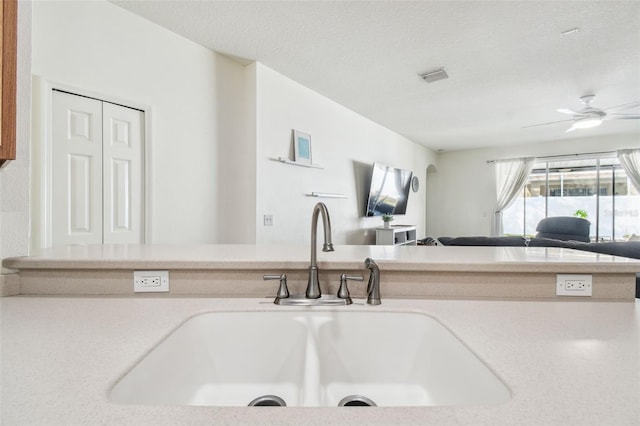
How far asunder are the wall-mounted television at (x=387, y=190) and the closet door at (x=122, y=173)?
3.15 m

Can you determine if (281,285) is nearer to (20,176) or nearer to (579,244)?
(20,176)

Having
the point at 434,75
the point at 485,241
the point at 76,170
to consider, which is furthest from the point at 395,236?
the point at 76,170

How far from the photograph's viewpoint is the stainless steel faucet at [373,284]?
2.92ft

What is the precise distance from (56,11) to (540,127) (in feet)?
20.4

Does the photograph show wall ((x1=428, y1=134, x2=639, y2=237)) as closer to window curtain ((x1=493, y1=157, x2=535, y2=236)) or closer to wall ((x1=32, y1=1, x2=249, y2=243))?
window curtain ((x1=493, y1=157, x2=535, y2=236))

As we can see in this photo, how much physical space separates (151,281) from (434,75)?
3.27m

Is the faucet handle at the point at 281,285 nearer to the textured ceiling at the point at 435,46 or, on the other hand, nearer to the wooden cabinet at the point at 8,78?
the wooden cabinet at the point at 8,78

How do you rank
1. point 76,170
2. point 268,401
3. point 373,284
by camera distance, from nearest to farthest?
point 268,401
point 373,284
point 76,170

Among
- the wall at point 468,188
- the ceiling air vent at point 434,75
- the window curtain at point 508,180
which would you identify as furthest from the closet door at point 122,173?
the window curtain at point 508,180

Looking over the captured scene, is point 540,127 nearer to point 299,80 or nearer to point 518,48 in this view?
point 518,48

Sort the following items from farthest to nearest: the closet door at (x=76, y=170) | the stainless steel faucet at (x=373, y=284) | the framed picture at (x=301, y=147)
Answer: the framed picture at (x=301, y=147) → the closet door at (x=76, y=170) → the stainless steel faucet at (x=373, y=284)

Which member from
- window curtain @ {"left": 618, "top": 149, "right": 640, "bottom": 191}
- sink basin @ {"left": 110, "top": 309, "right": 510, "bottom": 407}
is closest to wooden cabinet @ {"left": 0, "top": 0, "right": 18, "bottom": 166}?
sink basin @ {"left": 110, "top": 309, "right": 510, "bottom": 407}

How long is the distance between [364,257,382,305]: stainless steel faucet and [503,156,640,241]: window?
6.84 m

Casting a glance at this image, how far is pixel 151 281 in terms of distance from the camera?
0.97 meters
